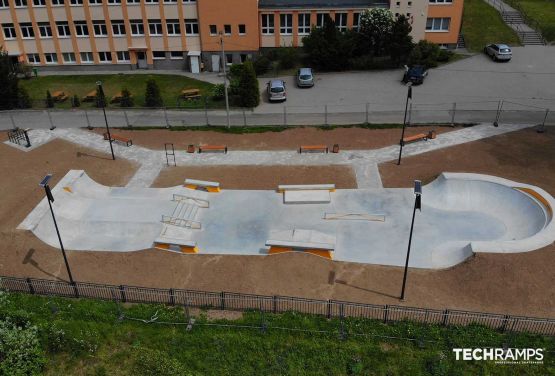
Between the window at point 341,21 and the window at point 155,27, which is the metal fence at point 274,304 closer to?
the window at point 155,27

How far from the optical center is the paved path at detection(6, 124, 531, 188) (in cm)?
3312

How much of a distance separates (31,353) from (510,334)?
61.4 ft

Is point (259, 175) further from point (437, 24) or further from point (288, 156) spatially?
point (437, 24)

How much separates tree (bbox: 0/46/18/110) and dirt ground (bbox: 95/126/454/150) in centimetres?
1129

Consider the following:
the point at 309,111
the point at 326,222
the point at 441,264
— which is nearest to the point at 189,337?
the point at 326,222

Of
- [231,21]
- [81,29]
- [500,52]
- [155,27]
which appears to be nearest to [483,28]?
[500,52]

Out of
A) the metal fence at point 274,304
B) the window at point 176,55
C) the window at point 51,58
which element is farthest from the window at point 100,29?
the metal fence at point 274,304

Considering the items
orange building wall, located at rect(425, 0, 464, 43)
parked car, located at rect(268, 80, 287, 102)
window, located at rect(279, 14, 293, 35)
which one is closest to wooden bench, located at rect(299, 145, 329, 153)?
parked car, located at rect(268, 80, 287, 102)

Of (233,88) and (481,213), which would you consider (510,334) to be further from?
(233,88)

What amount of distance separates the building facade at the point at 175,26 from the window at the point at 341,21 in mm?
99

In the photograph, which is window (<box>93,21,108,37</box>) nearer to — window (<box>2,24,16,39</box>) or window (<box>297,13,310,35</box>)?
window (<box>2,24,16,39</box>)

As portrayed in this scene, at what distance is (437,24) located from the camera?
5184cm

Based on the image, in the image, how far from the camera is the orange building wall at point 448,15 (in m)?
50.4

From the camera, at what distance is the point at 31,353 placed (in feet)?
65.0
